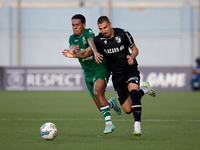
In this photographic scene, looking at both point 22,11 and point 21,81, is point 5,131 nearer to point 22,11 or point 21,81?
point 21,81

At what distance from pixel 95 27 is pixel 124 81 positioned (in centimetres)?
1873

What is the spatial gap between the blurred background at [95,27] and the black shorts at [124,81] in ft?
60.5

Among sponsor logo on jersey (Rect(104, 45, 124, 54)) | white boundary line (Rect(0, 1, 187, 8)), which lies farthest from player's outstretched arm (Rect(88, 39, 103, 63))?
white boundary line (Rect(0, 1, 187, 8))

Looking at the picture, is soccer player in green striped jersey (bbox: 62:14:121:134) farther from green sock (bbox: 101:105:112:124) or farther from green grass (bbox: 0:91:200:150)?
green grass (bbox: 0:91:200:150)

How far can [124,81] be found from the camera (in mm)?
6664

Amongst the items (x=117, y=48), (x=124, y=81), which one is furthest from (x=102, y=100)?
(x=117, y=48)

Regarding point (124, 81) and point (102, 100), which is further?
point (124, 81)

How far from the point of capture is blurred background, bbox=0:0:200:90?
83.6 feet

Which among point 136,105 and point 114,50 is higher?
point 114,50

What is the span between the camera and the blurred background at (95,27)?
25.5m

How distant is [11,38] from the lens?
83.9ft

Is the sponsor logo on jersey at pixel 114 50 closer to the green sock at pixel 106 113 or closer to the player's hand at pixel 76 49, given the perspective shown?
the player's hand at pixel 76 49

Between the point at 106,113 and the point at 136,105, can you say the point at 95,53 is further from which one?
the point at 136,105

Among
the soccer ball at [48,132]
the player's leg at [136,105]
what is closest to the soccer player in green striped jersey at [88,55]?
the player's leg at [136,105]
